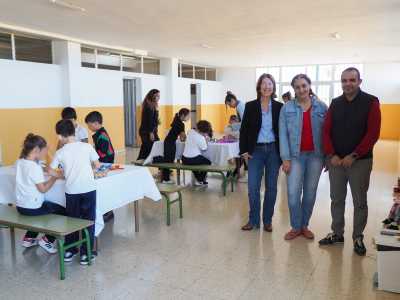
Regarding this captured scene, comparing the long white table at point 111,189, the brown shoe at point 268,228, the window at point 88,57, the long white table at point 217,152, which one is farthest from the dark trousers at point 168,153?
the window at point 88,57

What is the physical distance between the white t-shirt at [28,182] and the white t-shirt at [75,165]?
132 millimetres

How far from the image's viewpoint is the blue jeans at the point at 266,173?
11.3ft

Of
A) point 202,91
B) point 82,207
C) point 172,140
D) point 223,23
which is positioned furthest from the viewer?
point 202,91

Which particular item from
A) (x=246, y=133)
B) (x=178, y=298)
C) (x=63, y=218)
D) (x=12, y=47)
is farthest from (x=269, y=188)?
(x=12, y=47)

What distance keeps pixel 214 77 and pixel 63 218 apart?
13102 mm

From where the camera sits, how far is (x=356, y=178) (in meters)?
2.98

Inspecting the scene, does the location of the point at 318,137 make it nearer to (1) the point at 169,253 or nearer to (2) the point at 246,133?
(2) the point at 246,133

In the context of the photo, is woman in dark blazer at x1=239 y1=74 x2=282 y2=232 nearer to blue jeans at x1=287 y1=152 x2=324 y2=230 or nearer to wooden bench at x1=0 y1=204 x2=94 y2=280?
blue jeans at x1=287 y1=152 x2=324 y2=230

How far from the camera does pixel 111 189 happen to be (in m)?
3.21

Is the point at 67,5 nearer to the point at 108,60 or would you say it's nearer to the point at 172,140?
the point at 172,140

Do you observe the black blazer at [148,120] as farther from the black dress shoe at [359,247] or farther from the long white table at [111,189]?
the black dress shoe at [359,247]

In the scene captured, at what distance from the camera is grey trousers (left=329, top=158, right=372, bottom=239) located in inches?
117

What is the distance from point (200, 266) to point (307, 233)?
117 cm

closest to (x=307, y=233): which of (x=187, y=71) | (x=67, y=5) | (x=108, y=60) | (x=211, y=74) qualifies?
(x=67, y=5)
